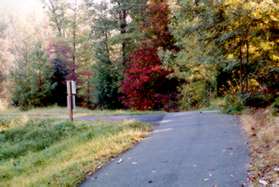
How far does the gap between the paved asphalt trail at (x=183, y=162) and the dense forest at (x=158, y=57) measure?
3450 mm

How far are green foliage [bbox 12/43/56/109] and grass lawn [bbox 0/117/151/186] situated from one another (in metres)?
14.3

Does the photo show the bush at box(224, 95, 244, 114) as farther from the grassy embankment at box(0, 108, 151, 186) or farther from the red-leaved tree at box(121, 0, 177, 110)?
the red-leaved tree at box(121, 0, 177, 110)

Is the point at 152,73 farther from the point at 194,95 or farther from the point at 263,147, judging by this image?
the point at 263,147

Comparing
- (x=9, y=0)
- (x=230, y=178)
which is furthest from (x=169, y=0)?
(x=9, y=0)

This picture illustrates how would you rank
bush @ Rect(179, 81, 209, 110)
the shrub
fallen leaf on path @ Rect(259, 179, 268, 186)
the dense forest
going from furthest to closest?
bush @ Rect(179, 81, 209, 110) → the dense forest → the shrub → fallen leaf on path @ Rect(259, 179, 268, 186)

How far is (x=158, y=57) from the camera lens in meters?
24.0

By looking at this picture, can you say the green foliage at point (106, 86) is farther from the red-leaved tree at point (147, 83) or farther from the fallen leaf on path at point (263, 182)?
the fallen leaf on path at point (263, 182)

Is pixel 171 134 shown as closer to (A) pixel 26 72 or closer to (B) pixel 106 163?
(B) pixel 106 163

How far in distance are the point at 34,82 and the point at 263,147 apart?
2509 centimetres

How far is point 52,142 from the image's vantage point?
12312mm

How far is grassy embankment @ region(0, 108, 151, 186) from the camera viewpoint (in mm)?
7223

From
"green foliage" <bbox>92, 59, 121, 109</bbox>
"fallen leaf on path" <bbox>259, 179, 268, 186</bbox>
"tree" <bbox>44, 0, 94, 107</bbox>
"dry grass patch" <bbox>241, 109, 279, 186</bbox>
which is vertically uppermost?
"tree" <bbox>44, 0, 94, 107</bbox>

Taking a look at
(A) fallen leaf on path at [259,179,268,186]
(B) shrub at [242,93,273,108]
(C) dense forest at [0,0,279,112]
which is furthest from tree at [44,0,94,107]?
(A) fallen leaf on path at [259,179,268,186]

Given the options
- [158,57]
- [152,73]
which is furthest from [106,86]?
[158,57]
